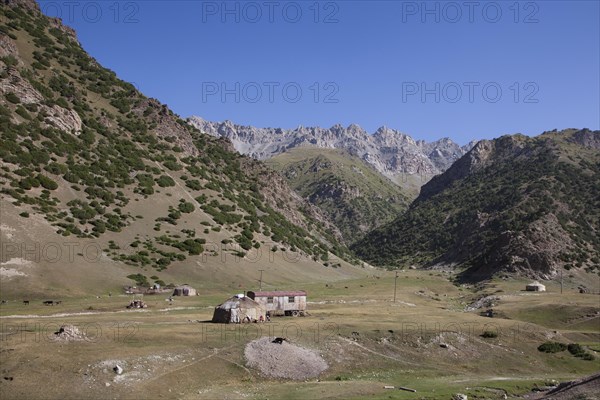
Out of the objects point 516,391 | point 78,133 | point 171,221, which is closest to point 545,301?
point 516,391

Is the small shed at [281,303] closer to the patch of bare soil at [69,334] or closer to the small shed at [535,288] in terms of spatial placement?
the patch of bare soil at [69,334]

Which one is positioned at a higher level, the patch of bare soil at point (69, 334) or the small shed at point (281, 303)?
the small shed at point (281, 303)

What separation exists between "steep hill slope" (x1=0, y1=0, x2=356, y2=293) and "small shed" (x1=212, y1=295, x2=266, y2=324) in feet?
106

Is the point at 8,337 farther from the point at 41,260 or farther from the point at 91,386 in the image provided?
the point at 41,260

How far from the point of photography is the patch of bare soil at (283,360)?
44906mm

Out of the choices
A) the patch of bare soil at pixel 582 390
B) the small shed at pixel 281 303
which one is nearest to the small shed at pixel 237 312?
the small shed at pixel 281 303

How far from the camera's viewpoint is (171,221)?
123m

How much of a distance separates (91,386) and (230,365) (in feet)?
38.3

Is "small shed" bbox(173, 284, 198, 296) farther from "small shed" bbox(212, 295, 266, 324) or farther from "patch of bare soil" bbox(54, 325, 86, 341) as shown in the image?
"patch of bare soil" bbox(54, 325, 86, 341)

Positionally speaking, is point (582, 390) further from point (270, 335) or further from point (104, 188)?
point (104, 188)

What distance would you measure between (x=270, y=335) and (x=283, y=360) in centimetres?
634

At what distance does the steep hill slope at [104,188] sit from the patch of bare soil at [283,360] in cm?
4332

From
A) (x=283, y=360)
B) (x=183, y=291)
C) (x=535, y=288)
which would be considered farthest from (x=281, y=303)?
(x=535, y=288)

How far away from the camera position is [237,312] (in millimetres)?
59438
